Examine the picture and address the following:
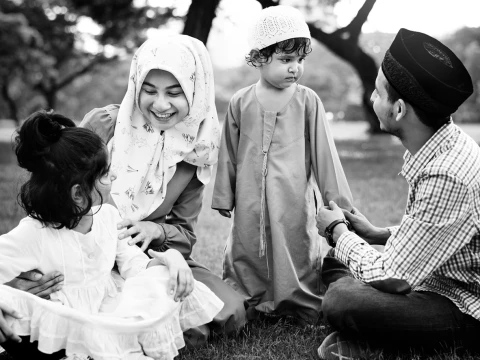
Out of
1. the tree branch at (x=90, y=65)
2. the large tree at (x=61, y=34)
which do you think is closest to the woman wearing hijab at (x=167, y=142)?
the large tree at (x=61, y=34)

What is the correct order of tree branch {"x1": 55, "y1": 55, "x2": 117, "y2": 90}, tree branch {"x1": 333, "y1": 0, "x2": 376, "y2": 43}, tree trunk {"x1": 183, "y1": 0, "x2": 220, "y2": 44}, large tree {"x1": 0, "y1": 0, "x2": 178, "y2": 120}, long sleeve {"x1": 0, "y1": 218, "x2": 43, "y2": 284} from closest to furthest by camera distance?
long sleeve {"x1": 0, "y1": 218, "x2": 43, "y2": 284} < tree trunk {"x1": 183, "y1": 0, "x2": 220, "y2": 44} < tree branch {"x1": 333, "y1": 0, "x2": 376, "y2": 43} < large tree {"x1": 0, "y1": 0, "x2": 178, "y2": 120} < tree branch {"x1": 55, "y1": 55, "x2": 117, "y2": 90}

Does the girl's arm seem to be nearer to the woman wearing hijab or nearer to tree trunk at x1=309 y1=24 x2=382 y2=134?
the woman wearing hijab

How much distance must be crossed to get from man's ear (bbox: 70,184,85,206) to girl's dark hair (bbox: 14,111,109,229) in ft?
0.05

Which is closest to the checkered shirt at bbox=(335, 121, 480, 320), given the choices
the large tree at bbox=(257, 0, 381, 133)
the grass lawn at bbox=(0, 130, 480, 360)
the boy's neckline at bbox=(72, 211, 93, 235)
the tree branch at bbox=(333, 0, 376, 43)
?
the grass lawn at bbox=(0, 130, 480, 360)

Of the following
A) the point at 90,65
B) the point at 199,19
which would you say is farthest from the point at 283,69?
the point at 90,65

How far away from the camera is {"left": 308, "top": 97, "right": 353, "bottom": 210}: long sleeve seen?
9.98 ft

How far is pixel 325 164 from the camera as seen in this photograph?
3082 mm

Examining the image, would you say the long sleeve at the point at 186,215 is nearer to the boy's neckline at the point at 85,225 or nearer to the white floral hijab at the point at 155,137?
the white floral hijab at the point at 155,137

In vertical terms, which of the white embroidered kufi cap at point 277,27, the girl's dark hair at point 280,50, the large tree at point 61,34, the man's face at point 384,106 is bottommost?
the large tree at point 61,34

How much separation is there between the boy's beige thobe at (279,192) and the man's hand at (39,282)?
1120 millimetres

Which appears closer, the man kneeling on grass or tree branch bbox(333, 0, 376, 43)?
the man kneeling on grass

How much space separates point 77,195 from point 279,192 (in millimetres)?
1173

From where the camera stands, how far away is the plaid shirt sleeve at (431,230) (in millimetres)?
2178

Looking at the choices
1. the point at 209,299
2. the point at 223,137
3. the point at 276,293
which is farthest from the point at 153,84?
the point at 276,293
